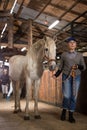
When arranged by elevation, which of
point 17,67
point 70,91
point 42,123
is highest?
point 17,67

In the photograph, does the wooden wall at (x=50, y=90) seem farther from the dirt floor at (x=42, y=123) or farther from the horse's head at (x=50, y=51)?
the horse's head at (x=50, y=51)

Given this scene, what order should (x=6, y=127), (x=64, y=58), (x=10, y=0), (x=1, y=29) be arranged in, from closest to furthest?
1. (x=6, y=127)
2. (x=64, y=58)
3. (x=10, y=0)
4. (x=1, y=29)

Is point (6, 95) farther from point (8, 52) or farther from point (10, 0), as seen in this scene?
point (10, 0)

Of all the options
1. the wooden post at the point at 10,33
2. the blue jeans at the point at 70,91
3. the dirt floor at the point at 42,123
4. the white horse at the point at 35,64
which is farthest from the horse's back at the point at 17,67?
the wooden post at the point at 10,33

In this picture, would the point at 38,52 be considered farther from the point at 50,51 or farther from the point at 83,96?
the point at 83,96

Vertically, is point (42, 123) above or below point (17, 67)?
below

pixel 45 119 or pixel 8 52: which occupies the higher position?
pixel 8 52

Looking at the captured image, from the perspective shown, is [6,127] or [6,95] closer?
[6,127]

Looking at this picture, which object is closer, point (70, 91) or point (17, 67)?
point (70, 91)

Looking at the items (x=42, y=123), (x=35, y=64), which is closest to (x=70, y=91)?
(x=42, y=123)

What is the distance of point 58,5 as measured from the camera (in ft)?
35.7

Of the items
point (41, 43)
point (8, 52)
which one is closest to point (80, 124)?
point (41, 43)

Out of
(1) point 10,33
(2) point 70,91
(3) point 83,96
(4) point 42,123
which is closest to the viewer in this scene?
(4) point 42,123

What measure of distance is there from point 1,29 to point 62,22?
595 centimetres
